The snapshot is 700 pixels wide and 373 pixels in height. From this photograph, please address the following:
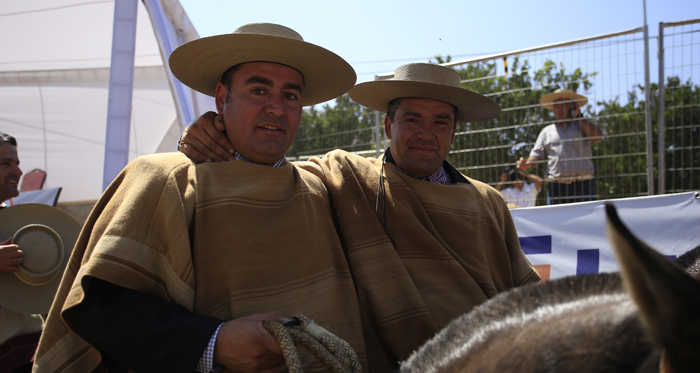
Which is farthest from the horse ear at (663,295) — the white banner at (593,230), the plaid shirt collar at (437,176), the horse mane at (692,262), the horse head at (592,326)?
the white banner at (593,230)

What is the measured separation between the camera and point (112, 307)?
1.97 metres

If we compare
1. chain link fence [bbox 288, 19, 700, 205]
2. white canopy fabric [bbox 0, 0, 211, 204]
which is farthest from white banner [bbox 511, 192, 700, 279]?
white canopy fabric [bbox 0, 0, 211, 204]

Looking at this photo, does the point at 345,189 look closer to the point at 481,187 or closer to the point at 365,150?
the point at 481,187

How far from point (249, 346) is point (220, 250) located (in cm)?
50

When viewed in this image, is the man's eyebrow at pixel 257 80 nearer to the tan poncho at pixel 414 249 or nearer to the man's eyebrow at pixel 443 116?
the tan poncho at pixel 414 249

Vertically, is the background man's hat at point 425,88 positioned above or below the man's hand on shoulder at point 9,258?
above

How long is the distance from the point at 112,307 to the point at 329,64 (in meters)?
1.67

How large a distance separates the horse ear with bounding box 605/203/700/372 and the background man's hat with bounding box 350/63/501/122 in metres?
2.69

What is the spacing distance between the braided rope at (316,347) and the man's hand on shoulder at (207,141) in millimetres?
1086

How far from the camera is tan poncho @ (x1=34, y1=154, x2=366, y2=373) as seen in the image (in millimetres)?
2080

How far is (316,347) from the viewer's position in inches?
65.5

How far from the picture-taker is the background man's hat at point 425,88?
3.39m

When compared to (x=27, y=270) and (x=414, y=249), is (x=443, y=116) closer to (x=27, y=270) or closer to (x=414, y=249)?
(x=414, y=249)

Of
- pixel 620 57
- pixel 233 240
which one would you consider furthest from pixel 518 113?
pixel 233 240
